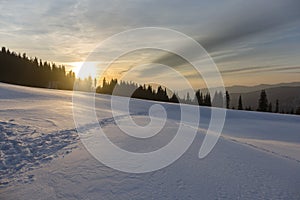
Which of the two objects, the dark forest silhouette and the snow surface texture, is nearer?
the snow surface texture

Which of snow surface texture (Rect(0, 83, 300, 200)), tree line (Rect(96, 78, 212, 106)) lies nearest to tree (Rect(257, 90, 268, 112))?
tree line (Rect(96, 78, 212, 106))

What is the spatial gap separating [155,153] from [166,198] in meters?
2.12

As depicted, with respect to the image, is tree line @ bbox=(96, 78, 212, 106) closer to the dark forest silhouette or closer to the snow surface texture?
the dark forest silhouette

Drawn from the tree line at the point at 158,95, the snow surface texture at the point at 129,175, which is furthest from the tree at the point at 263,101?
the snow surface texture at the point at 129,175

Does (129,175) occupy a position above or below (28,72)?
below

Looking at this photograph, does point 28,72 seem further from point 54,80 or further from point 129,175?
point 129,175

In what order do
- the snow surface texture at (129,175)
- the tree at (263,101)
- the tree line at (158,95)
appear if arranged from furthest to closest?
the tree line at (158,95), the tree at (263,101), the snow surface texture at (129,175)

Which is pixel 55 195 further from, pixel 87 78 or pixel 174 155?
pixel 87 78

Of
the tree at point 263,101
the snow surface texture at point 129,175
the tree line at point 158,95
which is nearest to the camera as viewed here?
the snow surface texture at point 129,175

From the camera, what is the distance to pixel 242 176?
4.50 meters

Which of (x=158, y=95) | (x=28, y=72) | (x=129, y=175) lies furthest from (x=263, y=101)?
A: (x=28, y=72)

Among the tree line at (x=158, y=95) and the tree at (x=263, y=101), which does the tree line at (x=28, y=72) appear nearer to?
the tree line at (x=158, y=95)

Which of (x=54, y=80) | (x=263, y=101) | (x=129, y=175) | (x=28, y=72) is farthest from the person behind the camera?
(x=54, y=80)

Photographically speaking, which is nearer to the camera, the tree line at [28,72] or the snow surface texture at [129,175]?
the snow surface texture at [129,175]
